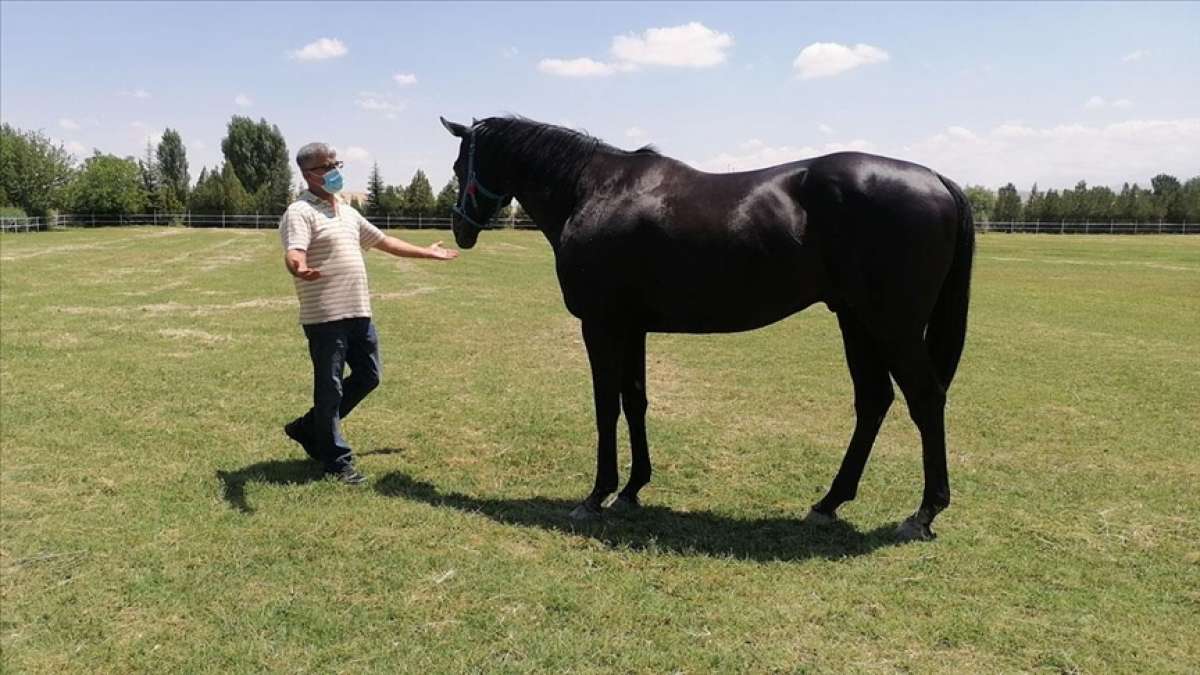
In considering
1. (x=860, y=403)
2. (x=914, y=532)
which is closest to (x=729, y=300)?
(x=860, y=403)

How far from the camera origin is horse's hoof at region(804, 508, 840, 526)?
15.4ft

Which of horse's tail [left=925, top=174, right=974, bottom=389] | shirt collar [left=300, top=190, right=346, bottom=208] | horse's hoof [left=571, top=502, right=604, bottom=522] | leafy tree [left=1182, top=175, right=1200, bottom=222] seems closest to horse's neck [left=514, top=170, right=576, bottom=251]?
shirt collar [left=300, top=190, right=346, bottom=208]

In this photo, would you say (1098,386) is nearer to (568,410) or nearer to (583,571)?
(568,410)

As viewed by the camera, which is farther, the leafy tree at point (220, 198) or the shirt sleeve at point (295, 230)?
the leafy tree at point (220, 198)

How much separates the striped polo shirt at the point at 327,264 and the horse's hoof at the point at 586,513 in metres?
2.01

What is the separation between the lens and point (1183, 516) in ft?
15.7

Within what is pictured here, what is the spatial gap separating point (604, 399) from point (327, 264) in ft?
6.73

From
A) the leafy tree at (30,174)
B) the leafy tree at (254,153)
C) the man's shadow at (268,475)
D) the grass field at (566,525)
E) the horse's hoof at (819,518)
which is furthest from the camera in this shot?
the leafy tree at (254,153)

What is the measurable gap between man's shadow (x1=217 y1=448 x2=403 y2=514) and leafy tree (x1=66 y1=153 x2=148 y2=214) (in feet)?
233

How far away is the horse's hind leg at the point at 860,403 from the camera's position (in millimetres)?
4766

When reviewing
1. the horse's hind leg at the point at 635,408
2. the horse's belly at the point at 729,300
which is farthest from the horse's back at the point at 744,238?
the horse's hind leg at the point at 635,408

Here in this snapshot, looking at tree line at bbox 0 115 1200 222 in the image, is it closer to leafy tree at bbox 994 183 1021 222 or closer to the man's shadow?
leafy tree at bbox 994 183 1021 222

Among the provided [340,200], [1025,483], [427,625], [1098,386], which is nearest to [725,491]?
[1025,483]

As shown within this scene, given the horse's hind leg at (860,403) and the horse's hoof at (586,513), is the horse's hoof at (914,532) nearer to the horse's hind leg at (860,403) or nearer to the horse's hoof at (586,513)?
the horse's hind leg at (860,403)
